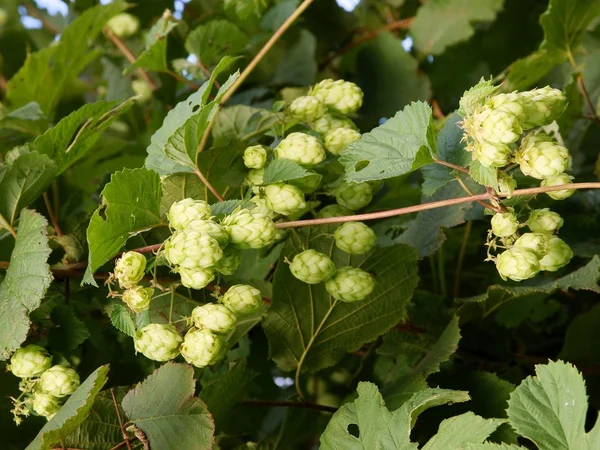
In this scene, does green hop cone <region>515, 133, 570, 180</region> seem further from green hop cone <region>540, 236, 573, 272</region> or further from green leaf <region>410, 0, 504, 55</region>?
green leaf <region>410, 0, 504, 55</region>

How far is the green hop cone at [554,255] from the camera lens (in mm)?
629

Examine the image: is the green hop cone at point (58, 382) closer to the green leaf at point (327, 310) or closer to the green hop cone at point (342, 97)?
the green leaf at point (327, 310)

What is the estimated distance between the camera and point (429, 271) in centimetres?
103

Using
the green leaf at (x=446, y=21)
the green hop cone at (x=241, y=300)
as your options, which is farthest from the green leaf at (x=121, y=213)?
the green leaf at (x=446, y=21)

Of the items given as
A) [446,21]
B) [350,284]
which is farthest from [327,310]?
[446,21]

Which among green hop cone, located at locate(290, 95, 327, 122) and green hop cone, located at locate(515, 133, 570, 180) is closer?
green hop cone, located at locate(515, 133, 570, 180)

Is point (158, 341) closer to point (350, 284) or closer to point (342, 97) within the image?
point (350, 284)

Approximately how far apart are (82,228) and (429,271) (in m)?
0.49

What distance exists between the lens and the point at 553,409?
57 centimetres

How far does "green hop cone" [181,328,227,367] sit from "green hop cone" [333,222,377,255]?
157mm

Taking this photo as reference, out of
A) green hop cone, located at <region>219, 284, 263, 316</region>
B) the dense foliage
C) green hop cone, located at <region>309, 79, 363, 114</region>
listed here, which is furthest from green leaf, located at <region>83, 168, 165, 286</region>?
green hop cone, located at <region>309, 79, 363, 114</region>

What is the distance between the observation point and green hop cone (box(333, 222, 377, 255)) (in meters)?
0.70

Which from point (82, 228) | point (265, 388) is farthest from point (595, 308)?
point (82, 228)

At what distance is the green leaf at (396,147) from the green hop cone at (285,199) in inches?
2.0
